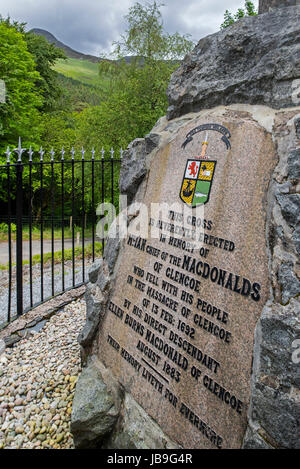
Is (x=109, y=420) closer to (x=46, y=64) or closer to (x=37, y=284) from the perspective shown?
(x=37, y=284)

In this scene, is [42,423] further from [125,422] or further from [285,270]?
[285,270]

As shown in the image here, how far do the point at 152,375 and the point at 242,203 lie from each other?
4.45ft

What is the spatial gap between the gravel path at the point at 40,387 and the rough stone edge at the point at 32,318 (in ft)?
0.42

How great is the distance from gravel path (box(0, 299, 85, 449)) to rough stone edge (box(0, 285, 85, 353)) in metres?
0.13

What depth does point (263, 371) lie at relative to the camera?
71.6 inches

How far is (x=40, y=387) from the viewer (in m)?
3.35

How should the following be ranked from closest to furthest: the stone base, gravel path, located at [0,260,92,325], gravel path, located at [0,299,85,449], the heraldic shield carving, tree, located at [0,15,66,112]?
the stone base, the heraldic shield carving, gravel path, located at [0,299,85,449], gravel path, located at [0,260,92,325], tree, located at [0,15,66,112]

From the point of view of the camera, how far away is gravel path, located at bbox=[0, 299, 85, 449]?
284cm

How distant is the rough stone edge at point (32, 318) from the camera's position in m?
4.30

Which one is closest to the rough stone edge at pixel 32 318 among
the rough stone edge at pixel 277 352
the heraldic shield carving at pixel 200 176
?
the heraldic shield carving at pixel 200 176

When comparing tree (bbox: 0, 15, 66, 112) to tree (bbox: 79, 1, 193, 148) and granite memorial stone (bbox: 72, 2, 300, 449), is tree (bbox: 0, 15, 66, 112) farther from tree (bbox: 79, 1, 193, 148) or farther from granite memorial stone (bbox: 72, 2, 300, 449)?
granite memorial stone (bbox: 72, 2, 300, 449)

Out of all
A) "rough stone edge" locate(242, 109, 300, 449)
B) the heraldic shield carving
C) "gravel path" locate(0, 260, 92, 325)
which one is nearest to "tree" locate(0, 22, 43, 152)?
"gravel path" locate(0, 260, 92, 325)

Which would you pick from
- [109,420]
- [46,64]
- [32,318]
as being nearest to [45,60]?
[46,64]

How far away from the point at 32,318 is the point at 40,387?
4.86 feet
